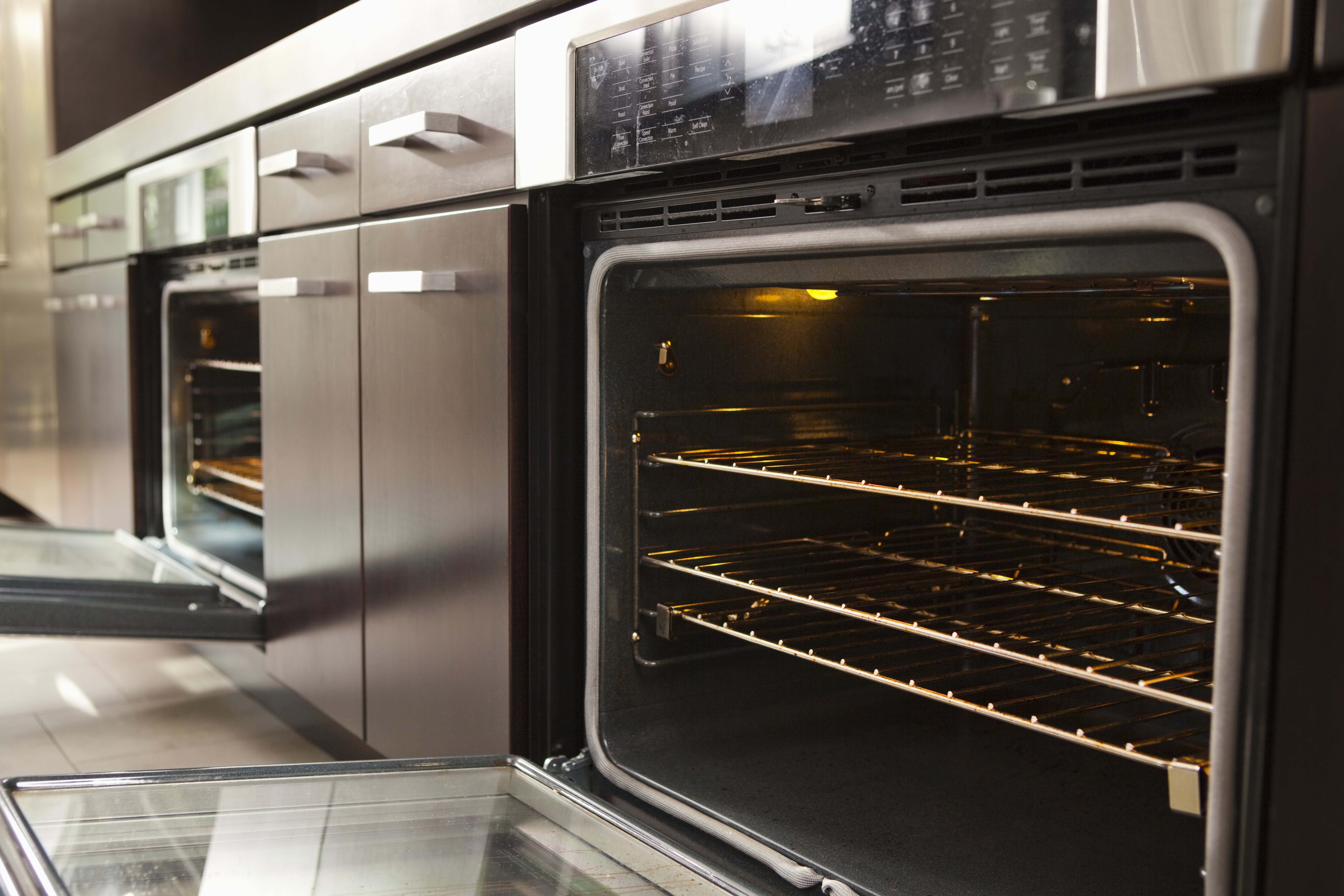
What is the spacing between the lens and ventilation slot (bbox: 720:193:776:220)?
3.76 ft

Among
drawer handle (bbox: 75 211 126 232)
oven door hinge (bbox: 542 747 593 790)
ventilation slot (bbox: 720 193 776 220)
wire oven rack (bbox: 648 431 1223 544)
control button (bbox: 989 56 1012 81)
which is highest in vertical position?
drawer handle (bbox: 75 211 126 232)

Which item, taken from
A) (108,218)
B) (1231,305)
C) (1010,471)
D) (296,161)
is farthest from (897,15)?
(108,218)

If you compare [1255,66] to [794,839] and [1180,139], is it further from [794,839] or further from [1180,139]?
[794,839]

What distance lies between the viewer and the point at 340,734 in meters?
2.04

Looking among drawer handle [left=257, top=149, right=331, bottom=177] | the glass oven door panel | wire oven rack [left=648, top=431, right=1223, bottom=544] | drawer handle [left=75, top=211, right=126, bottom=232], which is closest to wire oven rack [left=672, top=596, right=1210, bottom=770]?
wire oven rack [left=648, top=431, right=1223, bottom=544]

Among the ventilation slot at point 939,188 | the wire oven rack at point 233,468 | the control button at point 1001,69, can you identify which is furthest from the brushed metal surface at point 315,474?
the control button at point 1001,69

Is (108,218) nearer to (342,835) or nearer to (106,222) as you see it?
(106,222)

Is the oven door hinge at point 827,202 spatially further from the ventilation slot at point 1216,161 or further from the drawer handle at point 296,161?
the drawer handle at point 296,161

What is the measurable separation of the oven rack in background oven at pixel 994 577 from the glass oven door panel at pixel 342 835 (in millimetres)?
283

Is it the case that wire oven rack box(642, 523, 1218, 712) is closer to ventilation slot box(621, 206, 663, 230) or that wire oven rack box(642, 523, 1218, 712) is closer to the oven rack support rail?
the oven rack support rail

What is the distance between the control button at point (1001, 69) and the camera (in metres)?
0.86

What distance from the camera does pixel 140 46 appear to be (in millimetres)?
3547

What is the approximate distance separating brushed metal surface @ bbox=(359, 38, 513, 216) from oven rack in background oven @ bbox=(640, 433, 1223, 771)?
43 centimetres

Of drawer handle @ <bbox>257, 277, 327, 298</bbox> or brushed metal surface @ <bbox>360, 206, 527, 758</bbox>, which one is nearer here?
brushed metal surface @ <bbox>360, 206, 527, 758</bbox>
